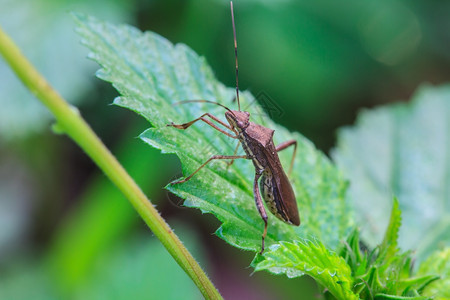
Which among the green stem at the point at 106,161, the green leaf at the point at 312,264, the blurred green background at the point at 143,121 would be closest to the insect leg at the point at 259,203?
the green leaf at the point at 312,264

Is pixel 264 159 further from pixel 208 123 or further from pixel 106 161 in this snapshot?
pixel 106 161

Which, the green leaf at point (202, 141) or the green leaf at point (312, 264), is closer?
the green leaf at point (312, 264)

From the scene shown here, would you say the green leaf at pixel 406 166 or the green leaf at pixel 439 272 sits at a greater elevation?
the green leaf at pixel 406 166

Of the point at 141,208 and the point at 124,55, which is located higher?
the point at 124,55

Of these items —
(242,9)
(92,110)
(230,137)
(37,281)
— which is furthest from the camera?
(242,9)

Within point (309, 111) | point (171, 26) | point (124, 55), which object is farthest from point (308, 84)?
point (124, 55)

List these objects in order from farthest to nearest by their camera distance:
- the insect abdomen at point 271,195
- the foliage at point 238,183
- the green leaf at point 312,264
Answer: the insect abdomen at point 271,195 < the foliage at point 238,183 < the green leaf at point 312,264

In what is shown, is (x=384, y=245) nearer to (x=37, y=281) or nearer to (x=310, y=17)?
(x=37, y=281)

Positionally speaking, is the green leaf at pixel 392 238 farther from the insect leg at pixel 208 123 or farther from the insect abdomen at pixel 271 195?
the insect leg at pixel 208 123
